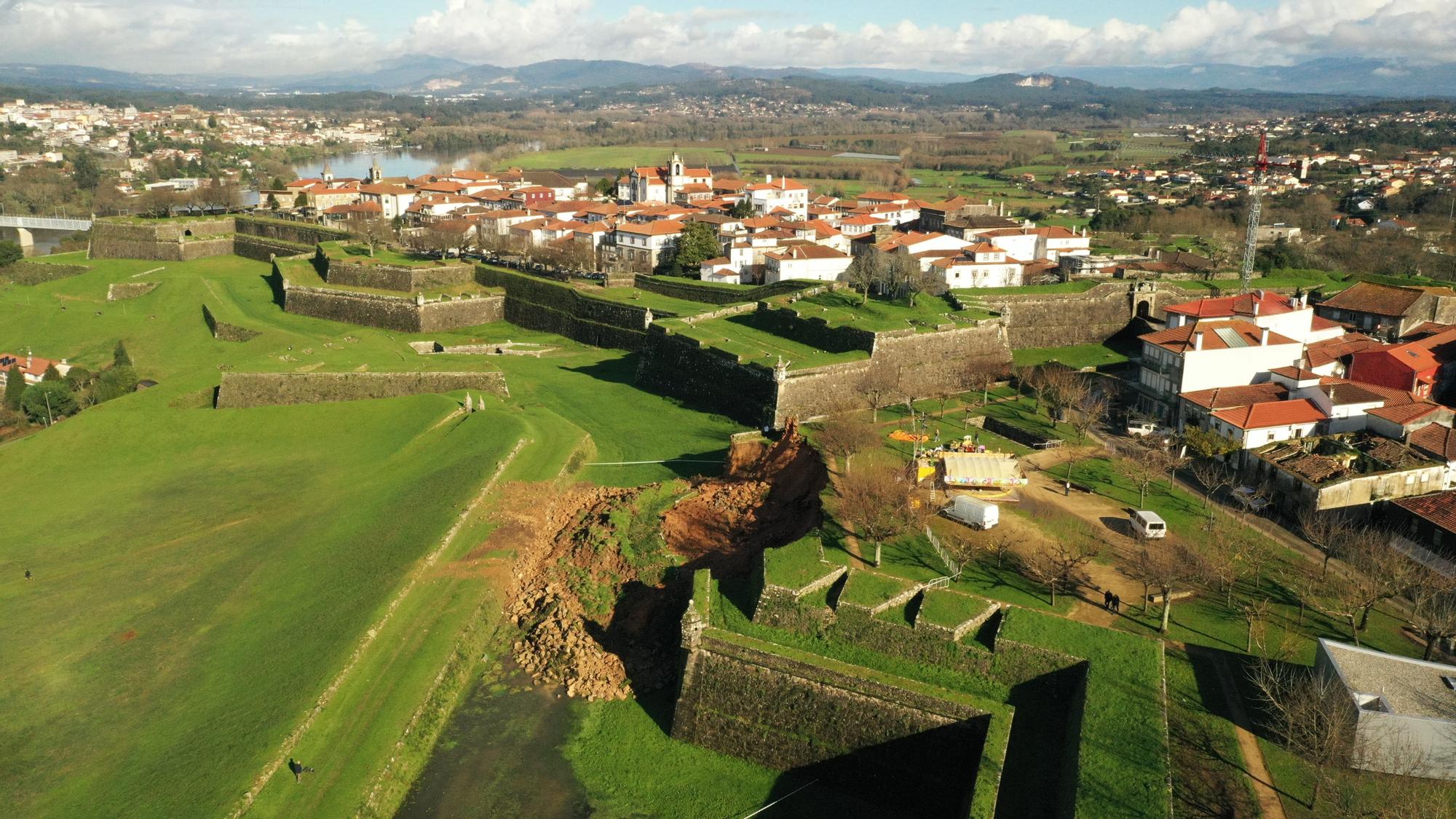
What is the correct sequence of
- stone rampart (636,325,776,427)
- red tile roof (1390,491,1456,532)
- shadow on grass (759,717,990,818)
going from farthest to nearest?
stone rampart (636,325,776,427)
red tile roof (1390,491,1456,532)
shadow on grass (759,717,990,818)

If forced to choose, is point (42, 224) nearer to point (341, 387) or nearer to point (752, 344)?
point (341, 387)

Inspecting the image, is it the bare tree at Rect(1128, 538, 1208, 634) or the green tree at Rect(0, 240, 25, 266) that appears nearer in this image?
the bare tree at Rect(1128, 538, 1208, 634)

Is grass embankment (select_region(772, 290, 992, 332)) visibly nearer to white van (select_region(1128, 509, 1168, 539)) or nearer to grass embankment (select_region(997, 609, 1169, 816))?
white van (select_region(1128, 509, 1168, 539))

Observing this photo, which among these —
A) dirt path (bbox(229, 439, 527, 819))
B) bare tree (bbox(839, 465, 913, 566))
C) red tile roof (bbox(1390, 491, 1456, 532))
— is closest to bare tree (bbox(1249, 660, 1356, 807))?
bare tree (bbox(839, 465, 913, 566))

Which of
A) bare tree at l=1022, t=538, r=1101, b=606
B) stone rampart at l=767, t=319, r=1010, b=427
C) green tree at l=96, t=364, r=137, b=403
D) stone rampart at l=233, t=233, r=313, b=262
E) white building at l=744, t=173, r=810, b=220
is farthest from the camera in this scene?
white building at l=744, t=173, r=810, b=220

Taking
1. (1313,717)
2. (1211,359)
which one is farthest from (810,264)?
(1313,717)

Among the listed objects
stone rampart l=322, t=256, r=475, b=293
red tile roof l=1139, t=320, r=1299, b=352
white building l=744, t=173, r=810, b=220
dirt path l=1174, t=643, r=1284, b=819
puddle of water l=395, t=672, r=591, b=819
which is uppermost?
white building l=744, t=173, r=810, b=220

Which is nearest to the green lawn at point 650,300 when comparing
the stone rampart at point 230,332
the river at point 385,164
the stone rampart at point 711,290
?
the stone rampart at point 711,290

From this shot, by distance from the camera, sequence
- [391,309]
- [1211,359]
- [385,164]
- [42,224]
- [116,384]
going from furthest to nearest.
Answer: [385,164], [42,224], [391,309], [116,384], [1211,359]
